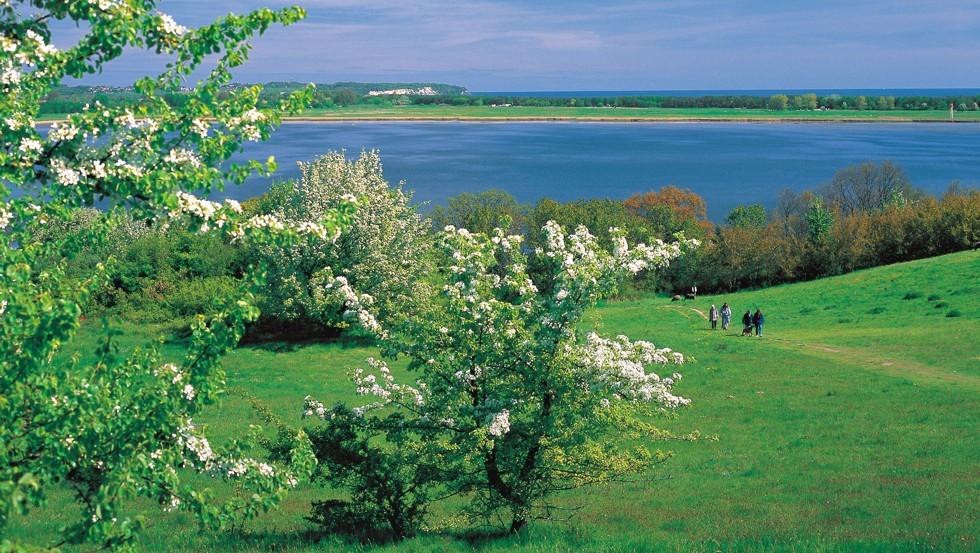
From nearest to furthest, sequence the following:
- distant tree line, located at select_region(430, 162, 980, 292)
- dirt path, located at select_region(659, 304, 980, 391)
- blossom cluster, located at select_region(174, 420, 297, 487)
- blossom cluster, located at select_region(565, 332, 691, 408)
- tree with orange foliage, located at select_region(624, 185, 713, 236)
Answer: blossom cluster, located at select_region(174, 420, 297, 487)
blossom cluster, located at select_region(565, 332, 691, 408)
dirt path, located at select_region(659, 304, 980, 391)
distant tree line, located at select_region(430, 162, 980, 292)
tree with orange foliage, located at select_region(624, 185, 713, 236)

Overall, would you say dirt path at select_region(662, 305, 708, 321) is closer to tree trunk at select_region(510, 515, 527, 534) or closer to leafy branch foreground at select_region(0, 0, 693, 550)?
tree trunk at select_region(510, 515, 527, 534)

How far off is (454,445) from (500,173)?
132 m

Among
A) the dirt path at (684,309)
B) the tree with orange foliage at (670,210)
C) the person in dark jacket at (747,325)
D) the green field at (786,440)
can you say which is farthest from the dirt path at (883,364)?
the tree with orange foliage at (670,210)

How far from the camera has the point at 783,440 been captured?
22562mm

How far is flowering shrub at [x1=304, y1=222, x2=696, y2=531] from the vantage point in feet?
39.1

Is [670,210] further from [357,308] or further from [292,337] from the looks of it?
[357,308]

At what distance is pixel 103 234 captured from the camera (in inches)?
283

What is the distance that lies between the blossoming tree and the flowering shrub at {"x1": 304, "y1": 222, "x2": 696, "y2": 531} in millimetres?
5042

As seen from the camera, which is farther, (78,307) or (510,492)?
(510,492)

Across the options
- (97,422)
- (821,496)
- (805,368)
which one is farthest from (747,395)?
(97,422)

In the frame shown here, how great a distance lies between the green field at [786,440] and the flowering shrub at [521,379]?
1.05 m

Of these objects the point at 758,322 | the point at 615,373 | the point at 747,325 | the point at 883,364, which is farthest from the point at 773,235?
the point at 615,373

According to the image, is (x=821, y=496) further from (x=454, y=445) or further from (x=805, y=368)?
(x=805, y=368)

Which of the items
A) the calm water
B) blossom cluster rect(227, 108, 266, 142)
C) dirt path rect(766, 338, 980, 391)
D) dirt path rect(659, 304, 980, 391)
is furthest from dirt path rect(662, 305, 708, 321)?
the calm water
